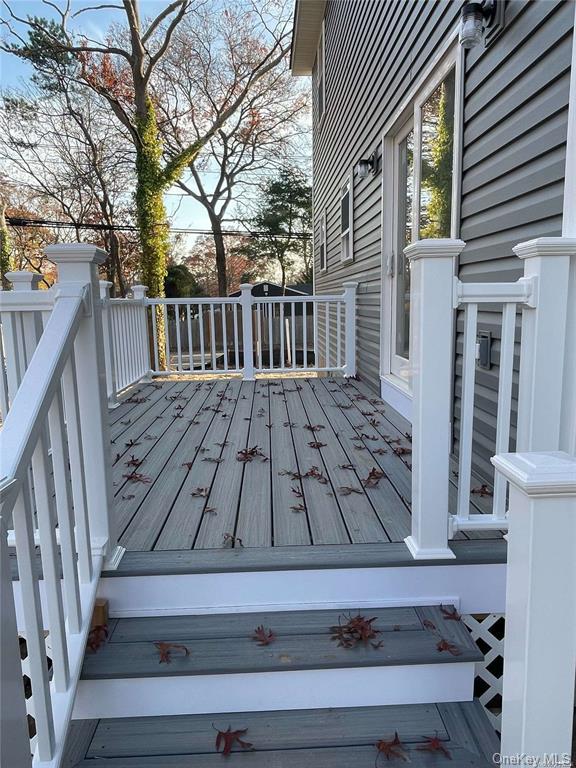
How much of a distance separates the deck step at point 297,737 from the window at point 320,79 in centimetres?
868

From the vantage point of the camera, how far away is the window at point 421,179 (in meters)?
2.85

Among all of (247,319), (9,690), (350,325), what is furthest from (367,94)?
(9,690)

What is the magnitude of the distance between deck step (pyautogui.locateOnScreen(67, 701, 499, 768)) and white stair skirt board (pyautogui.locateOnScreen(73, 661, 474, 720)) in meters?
0.02

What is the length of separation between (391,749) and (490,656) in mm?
561

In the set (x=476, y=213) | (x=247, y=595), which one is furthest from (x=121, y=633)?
(x=476, y=213)

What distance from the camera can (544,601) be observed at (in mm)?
869

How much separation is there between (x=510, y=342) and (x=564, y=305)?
7.6 inches

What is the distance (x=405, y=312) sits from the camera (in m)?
3.78

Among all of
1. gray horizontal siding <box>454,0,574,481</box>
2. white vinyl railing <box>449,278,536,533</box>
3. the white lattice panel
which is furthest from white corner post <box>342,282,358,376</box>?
the white lattice panel

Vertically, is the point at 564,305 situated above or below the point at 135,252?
below

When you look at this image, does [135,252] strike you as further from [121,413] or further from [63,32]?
[121,413]

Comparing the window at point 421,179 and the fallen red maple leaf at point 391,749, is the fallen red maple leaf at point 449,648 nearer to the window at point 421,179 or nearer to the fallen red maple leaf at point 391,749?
the fallen red maple leaf at point 391,749

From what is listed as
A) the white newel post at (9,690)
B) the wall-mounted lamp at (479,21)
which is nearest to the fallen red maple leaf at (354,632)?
the white newel post at (9,690)

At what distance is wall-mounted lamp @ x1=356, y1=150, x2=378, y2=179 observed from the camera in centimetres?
438
